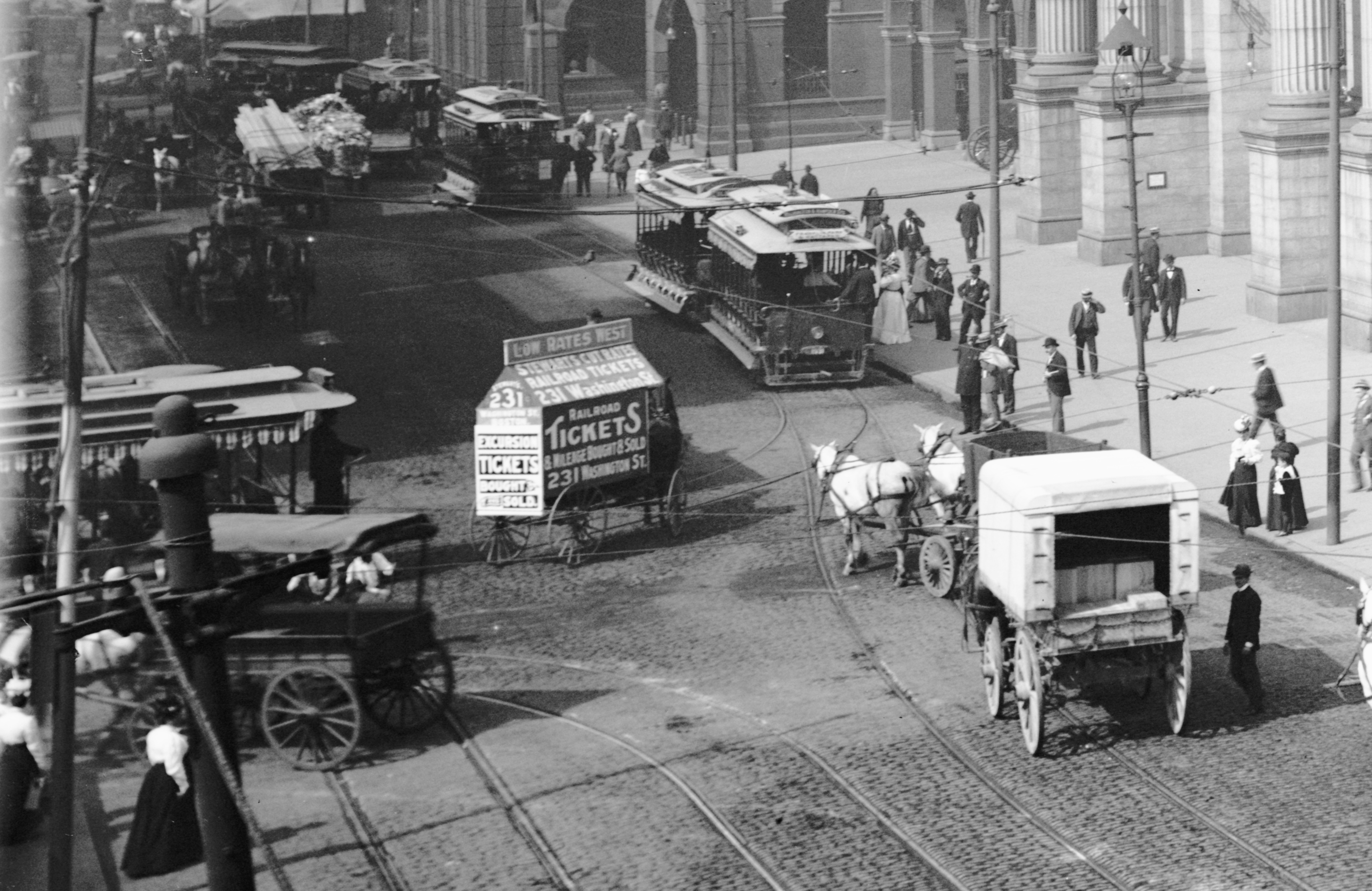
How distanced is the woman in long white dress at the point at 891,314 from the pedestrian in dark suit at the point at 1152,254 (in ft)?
15.0

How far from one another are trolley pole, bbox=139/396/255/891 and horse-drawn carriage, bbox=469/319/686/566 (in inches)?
613

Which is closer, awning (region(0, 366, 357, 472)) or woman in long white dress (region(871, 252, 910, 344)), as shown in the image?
awning (region(0, 366, 357, 472))

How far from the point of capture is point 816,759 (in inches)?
682

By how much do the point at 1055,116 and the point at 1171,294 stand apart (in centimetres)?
1108

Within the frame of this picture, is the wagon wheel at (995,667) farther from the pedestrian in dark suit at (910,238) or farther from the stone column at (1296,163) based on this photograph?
the pedestrian in dark suit at (910,238)

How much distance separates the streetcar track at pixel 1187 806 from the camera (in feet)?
47.8

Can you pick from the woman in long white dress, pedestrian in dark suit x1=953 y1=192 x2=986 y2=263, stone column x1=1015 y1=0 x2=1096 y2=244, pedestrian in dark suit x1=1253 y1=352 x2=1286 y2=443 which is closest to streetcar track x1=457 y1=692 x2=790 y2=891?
pedestrian in dark suit x1=1253 y1=352 x2=1286 y2=443

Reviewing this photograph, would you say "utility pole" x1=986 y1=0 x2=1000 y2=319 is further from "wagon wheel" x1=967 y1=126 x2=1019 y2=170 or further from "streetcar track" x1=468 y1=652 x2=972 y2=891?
"wagon wheel" x1=967 y1=126 x2=1019 y2=170

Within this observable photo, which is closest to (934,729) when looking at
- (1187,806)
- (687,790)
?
(687,790)

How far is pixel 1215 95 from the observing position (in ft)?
137

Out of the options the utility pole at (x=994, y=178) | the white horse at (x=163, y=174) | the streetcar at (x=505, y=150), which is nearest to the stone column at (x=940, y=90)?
the streetcar at (x=505, y=150)

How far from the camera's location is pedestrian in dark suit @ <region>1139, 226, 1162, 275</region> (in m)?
35.9

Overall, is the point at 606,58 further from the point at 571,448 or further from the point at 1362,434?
the point at 571,448

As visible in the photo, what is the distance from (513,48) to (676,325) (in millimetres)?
37031
